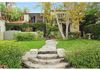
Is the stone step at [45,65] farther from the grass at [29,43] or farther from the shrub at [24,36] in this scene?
the shrub at [24,36]

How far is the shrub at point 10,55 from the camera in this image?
655cm

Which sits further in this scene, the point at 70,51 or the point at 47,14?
the point at 47,14

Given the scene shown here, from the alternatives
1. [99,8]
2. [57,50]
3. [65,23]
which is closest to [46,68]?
[57,50]

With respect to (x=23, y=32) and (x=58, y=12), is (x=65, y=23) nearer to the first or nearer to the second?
(x=58, y=12)

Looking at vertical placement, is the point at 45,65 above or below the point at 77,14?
below

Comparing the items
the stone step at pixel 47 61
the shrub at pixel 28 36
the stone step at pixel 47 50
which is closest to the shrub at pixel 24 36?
the shrub at pixel 28 36

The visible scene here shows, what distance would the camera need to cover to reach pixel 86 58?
6.51 meters

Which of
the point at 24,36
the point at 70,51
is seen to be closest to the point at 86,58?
the point at 70,51

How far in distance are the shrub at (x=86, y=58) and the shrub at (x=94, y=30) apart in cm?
23

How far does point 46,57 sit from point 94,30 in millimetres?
854

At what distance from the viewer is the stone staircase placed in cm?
655

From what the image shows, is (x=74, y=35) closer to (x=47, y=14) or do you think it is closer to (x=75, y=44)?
(x=75, y=44)

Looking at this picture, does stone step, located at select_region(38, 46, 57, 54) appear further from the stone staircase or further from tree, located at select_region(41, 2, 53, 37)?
tree, located at select_region(41, 2, 53, 37)

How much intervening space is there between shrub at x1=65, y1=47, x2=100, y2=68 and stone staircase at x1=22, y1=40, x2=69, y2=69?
125 millimetres
